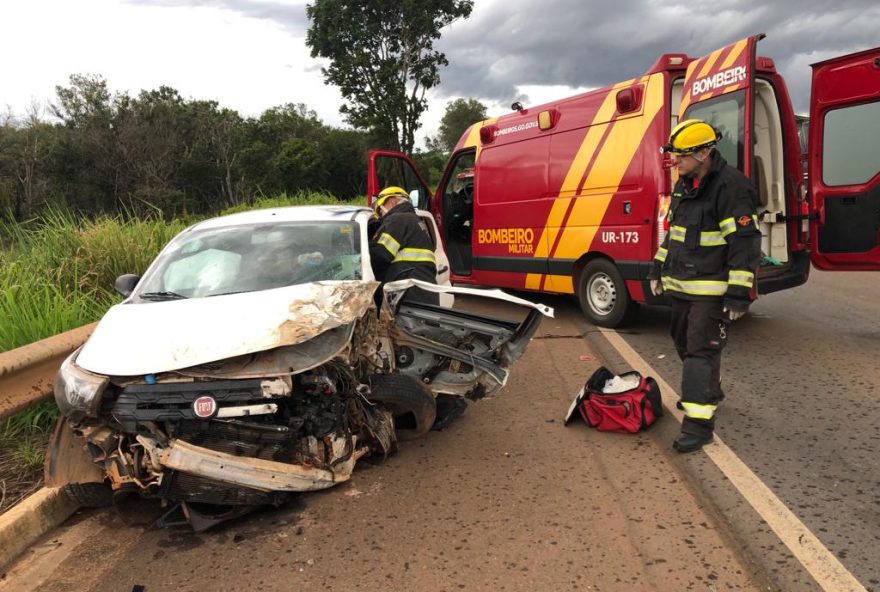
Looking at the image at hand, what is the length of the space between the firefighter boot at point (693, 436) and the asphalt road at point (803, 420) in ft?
0.41

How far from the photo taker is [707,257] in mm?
3707

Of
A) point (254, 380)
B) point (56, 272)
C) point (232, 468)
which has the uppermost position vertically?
point (56, 272)

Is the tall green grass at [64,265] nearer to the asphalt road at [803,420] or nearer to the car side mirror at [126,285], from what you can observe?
the car side mirror at [126,285]

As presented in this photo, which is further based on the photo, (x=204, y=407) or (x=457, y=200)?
(x=457, y=200)

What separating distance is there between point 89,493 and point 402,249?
2513mm

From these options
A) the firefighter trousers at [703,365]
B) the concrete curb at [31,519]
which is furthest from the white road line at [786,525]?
the concrete curb at [31,519]

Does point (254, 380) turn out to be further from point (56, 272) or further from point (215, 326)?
point (56, 272)

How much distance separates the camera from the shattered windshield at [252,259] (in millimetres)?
3783

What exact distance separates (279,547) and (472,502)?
0.98 m

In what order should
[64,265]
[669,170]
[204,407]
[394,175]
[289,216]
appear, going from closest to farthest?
[204,407], [289,216], [669,170], [64,265], [394,175]

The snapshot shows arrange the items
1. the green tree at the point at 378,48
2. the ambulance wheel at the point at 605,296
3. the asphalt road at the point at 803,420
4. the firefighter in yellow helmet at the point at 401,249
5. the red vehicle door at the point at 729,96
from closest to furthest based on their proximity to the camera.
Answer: the asphalt road at the point at 803,420, the firefighter in yellow helmet at the point at 401,249, the red vehicle door at the point at 729,96, the ambulance wheel at the point at 605,296, the green tree at the point at 378,48

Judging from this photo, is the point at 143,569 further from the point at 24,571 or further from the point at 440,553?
the point at 440,553

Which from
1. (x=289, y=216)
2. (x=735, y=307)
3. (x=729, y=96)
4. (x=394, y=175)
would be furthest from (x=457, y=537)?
(x=394, y=175)

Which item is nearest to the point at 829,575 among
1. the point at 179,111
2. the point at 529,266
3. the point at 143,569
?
Answer: the point at 143,569
